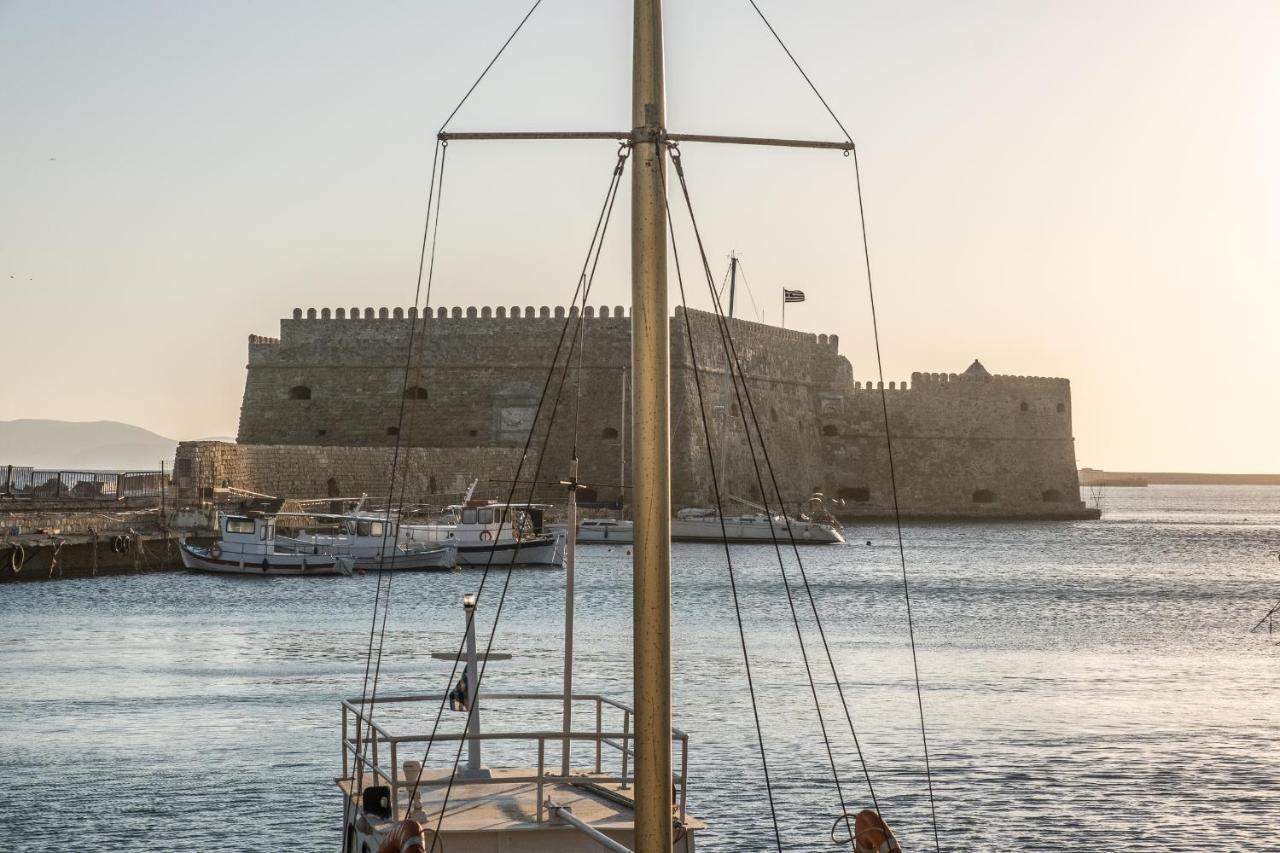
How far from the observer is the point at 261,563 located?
32.9m

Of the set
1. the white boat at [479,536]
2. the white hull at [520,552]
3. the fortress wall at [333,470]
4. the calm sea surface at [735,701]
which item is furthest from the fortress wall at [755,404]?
the calm sea surface at [735,701]

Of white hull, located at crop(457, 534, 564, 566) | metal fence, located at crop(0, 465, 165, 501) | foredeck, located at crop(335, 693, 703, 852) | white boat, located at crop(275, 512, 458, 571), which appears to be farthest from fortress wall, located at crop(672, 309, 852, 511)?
foredeck, located at crop(335, 693, 703, 852)

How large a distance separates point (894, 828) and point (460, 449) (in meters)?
30.1

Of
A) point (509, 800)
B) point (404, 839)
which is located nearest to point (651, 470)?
point (404, 839)

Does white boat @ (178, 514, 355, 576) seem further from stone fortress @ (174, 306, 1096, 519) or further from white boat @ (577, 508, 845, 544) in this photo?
white boat @ (577, 508, 845, 544)

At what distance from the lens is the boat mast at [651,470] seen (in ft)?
13.9

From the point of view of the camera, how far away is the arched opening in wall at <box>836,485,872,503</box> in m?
51.4

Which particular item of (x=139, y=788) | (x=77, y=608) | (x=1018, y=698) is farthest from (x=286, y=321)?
(x=139, y=788)

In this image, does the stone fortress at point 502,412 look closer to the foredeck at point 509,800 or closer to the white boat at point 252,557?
the white boat at point 252,557

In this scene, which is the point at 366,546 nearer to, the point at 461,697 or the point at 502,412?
the point at 502,412

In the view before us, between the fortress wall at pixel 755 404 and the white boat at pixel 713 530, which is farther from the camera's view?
the fortress wall at pixel 755 404

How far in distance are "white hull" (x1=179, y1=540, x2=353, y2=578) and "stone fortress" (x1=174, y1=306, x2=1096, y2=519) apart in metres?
3.11

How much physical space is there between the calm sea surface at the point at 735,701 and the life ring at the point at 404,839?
5510mm

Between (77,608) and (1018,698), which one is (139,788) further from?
(77,608)
